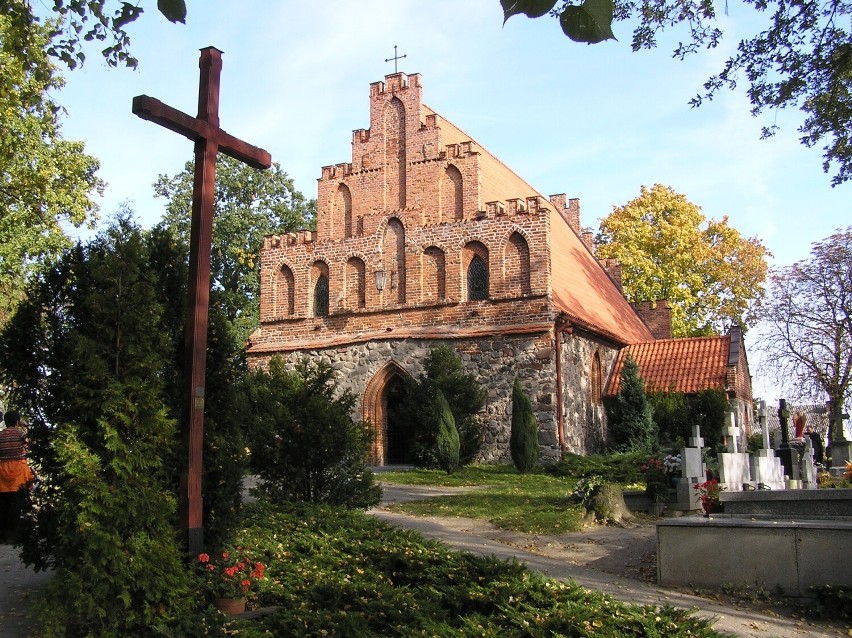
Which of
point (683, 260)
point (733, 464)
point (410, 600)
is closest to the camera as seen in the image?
point (410, 600)

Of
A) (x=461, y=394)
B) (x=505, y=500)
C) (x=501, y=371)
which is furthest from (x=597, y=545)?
(x=501, y=371)

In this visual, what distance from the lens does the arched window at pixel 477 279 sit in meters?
20.4

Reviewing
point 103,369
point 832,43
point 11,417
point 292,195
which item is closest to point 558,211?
point 292,195

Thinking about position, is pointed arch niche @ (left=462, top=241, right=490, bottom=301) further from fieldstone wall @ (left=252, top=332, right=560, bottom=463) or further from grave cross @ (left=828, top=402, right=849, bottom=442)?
grave cross @ (left=828, top=402, right=849, bottom=442)

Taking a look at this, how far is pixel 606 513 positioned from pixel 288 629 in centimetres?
705

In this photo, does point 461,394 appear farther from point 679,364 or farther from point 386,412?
point 679,364

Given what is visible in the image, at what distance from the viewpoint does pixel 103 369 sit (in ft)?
17.6

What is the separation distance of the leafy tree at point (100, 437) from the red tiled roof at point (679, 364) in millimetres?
18522

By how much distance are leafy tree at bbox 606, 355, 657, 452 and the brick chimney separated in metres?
11.2

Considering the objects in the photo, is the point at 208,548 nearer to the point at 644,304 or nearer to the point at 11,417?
the point at 11,417

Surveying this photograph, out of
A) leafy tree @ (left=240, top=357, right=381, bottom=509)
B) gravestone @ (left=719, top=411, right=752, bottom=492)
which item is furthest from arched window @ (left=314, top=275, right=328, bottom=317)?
gravestone @ (left=719, top=411, right=752, bottom=492)

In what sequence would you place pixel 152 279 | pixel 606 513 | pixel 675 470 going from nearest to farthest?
1. pixel 152 279
2. pixel 606 513
3. pixel 675 470

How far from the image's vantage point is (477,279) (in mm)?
20609

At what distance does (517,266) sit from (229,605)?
15098 millimetres
